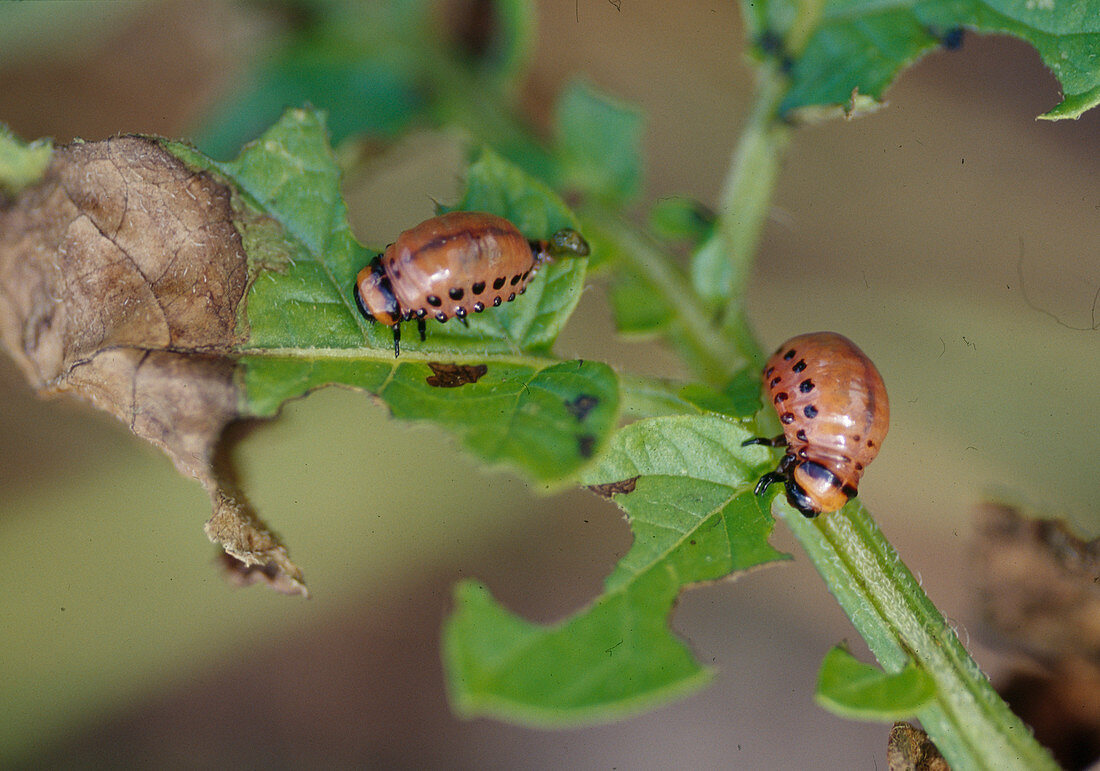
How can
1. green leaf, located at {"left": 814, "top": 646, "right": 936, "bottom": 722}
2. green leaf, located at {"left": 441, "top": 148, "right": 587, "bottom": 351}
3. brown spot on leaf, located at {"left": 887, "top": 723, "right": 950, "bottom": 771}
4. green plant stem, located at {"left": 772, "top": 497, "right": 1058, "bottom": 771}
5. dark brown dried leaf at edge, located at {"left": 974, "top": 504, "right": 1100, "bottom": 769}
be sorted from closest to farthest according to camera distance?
green leaf, located at {"left": 814, "top": 646, "right": 936, "bottom": 722}, green plant stem, located at {"left": 772, "top": 497, "right": 1058, "bottom": 771}, brown spot on leaf, located at {"left": 887, "top": 723, "right": 950, "bottom": 771}, green leaf, located at {"left": 441, "top": 148, "right": 587, "bottom": 351}, dark brown dried leaf at edge, located at {"left": 974, "top": 504, "right": 1100, "bottom": 769}

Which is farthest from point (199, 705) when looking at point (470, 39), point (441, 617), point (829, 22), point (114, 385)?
point (829, 22)

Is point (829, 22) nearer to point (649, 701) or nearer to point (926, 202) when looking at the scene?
point (926, 202)

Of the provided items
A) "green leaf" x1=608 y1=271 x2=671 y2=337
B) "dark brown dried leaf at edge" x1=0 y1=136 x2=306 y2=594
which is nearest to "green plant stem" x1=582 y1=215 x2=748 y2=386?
"green leaf" x1=608 y1=271 x2=671 y2=337

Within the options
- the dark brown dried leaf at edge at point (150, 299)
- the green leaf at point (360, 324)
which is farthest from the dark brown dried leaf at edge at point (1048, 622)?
the dark brown dried leaf at edge at point (150, 299)

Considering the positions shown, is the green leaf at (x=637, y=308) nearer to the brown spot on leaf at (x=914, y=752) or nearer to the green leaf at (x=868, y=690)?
the green leaf at (x=868, y=690)

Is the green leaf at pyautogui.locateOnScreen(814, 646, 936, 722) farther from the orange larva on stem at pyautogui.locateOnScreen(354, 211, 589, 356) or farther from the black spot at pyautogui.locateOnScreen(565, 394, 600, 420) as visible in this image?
the orange larva on stem at pyautogui.locateOnScreen(354, 211, 589, 356)
